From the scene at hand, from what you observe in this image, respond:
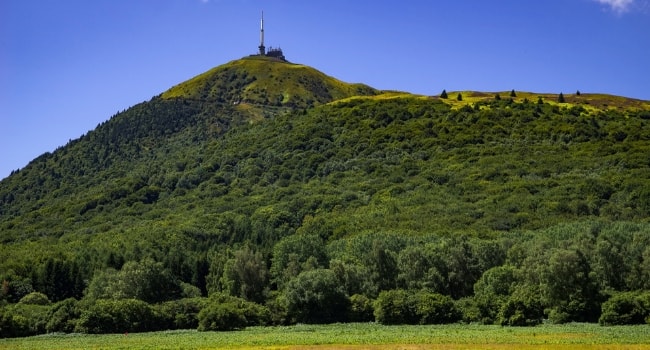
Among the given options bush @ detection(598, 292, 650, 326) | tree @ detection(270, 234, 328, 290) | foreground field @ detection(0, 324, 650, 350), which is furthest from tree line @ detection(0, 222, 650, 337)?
foreground field @ detection(0, 324, 650, 350)

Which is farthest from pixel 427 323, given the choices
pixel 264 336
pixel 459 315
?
pixel 264 336

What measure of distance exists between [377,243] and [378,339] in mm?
44220

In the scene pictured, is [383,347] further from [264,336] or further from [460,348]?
[264,336]

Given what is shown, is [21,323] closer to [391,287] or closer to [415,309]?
[415,309]

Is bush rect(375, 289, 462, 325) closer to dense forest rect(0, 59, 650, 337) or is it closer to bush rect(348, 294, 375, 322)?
dense forest rect(0, 59, 650, 337)

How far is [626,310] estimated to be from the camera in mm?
76062

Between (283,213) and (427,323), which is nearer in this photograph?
(427,323)

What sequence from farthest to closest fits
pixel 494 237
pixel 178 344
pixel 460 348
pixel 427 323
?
1. pixel 494 237
2. pixel 427 323
3. pixel 178 344
4. pixel 460 348

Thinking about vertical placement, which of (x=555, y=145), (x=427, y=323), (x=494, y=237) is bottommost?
(x=427, y=323)

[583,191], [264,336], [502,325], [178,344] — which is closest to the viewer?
[178,344]

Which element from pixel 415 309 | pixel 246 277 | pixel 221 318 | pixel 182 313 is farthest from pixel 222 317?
pixel 246 277

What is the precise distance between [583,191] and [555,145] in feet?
121

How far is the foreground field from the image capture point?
192ft

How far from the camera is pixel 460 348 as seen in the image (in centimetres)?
5609
